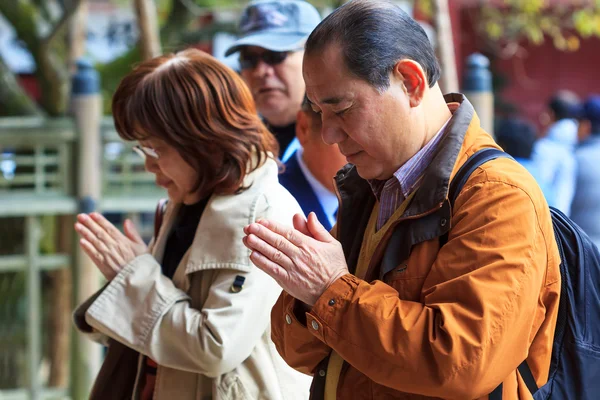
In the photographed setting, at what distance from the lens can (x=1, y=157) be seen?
190 inches

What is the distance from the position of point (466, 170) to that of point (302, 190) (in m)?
1.25

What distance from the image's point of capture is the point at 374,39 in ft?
5.31

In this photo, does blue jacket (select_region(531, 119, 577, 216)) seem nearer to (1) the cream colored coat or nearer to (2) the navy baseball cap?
(2) the navy baseball cap

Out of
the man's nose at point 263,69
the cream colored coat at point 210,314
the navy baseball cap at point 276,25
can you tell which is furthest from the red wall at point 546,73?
the cream colored coat at point 210,314

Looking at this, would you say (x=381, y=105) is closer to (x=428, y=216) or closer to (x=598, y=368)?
(x=428, y=216)

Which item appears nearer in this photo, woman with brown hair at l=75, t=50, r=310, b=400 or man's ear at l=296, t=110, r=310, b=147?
woman with brown hair at l=75, t=50, r=310, b=400

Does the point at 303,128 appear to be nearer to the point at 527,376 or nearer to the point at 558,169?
the point at 527,376

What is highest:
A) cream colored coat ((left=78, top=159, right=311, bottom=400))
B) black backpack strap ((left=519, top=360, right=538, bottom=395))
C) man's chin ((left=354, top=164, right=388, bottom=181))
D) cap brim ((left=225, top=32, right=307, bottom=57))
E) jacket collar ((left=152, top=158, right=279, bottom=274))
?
man's chin ((left=354, top=164, right=388, bottom=181))

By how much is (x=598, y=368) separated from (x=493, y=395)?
281 mm

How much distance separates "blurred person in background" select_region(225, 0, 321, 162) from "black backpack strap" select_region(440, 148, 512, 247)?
1628 mm

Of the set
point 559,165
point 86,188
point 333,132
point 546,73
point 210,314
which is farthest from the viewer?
point 546,73

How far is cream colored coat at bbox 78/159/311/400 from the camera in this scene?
7.27 ft

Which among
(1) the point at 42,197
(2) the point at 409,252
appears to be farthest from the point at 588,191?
(2) the point at 409,252

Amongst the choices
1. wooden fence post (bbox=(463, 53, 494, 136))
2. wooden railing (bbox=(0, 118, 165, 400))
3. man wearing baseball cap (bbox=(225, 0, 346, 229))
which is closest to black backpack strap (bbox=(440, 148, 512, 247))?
man wearing baseball cap (bbox=(225, 0, 346, 229))
